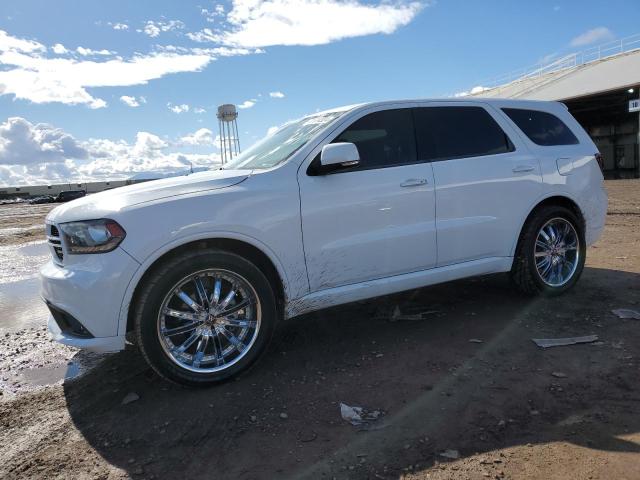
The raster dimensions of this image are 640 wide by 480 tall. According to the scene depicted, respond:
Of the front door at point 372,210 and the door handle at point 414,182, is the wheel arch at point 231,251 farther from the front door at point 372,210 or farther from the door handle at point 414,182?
the door handle at point 414,182

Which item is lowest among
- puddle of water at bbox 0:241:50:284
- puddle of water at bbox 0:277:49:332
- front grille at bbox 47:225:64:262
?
puddle of water at bbox 0:277:49:332

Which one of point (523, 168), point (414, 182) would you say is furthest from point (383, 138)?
point (523, 168)

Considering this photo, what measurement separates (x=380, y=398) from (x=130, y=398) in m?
1.71

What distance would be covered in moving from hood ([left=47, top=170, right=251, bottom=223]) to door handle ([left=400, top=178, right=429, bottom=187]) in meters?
1.26

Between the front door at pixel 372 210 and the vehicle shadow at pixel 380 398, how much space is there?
0.68 meters

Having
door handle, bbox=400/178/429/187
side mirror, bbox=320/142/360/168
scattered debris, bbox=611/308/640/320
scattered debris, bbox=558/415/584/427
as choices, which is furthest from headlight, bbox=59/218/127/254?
scattered debris, bbox=611/308/640/320

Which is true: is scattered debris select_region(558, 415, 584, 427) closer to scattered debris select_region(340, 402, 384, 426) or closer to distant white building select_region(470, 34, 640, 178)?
scattered debris select_region(340, 402, 384, 426)

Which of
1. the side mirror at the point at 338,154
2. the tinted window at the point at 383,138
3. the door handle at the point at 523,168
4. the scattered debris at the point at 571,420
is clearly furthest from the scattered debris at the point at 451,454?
the door handle at the point at 523,168

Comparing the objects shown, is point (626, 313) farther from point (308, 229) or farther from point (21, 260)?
point (21, 260)

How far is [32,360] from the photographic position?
432cm

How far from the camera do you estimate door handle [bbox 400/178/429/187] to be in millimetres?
3959

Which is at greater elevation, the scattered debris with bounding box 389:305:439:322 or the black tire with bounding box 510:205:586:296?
the black tire with bounding box 510:205:586:296

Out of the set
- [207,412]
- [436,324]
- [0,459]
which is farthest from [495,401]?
[0,459]

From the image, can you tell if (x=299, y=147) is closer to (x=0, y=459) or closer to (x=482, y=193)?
(x=482, y=193)
